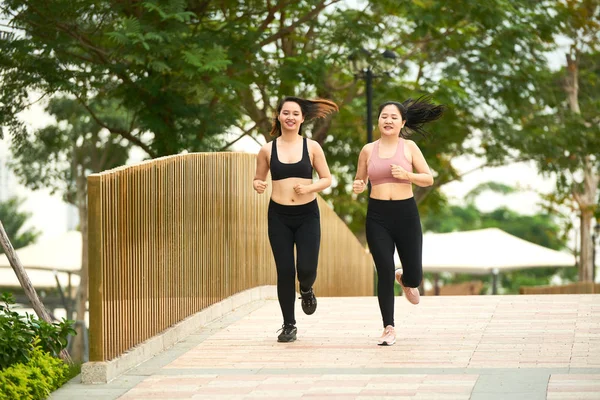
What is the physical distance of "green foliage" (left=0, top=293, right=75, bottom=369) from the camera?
7074 millimetres

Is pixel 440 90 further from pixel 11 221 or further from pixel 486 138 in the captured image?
pixel 11 221

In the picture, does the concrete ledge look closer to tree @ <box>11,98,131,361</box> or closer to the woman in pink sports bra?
the woman in pink sports bra

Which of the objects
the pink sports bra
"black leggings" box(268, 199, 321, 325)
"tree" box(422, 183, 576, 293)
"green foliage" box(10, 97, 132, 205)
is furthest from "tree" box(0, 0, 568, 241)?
"tree" box(422, 183, 576, 293)

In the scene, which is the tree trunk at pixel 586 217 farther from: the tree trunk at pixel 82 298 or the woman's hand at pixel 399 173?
the woman's hand at pixel 399 173

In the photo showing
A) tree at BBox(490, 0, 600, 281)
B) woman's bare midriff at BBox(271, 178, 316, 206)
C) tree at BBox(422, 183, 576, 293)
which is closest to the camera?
woman's bare midriff at BBox(271, 178, 316, 206)

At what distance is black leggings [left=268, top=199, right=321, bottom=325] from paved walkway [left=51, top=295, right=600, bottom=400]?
0.45m

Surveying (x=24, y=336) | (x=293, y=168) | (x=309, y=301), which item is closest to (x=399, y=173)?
(x=293, y=168)

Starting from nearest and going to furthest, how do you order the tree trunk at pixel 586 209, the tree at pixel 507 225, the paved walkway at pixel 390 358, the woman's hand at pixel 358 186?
1. the paved walkway at pixel 390 358
2. the woman's hand at pixel 358 186
3. the tree trunk at pixel 586 209
4. the tree at pixel 507 225

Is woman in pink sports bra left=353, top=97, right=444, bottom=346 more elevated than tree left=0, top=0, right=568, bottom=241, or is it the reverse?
tree left=0, top=0, right=568, bottom=241

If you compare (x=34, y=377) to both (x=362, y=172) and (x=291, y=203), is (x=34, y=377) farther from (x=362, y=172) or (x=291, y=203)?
(x=362, y=172)

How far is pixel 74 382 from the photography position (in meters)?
7.10

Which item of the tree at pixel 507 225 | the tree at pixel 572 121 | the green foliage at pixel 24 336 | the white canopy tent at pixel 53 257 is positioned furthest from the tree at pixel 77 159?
the tree at pixel 507 225

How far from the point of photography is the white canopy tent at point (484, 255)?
104ft

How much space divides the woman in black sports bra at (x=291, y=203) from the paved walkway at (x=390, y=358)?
490 millimetres
